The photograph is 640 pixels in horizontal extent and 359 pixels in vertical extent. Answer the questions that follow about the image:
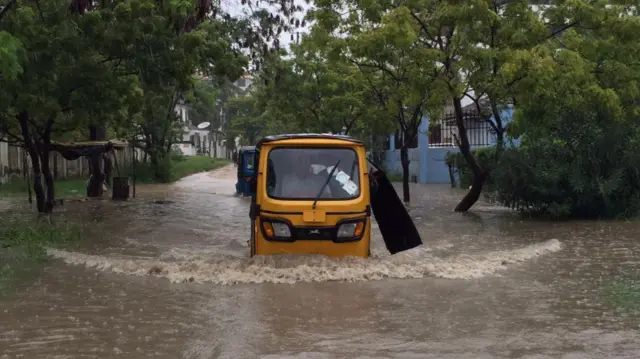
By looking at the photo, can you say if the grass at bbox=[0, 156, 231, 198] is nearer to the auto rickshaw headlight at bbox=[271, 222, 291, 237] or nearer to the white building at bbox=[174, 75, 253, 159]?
the auto rickshaw headlight at bbox=[271, 222, 291, 237]

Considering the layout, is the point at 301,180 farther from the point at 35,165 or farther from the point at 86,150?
the point at 86,150

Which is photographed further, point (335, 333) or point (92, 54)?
point (92, 54)

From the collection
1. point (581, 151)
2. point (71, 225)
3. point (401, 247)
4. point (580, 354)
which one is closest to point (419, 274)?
point (401, 247)

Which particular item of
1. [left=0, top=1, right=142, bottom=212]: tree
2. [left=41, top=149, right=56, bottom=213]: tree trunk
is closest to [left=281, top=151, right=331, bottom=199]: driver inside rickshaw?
[left=0, top=1, right=142, bottom=212]: tree

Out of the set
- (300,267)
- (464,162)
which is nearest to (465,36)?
(300,267)

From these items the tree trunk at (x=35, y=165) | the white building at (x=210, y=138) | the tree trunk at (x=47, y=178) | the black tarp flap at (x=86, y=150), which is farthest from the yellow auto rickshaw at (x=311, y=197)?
the white building at (x=210, y=138)

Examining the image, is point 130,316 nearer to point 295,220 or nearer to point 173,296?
point 173,296

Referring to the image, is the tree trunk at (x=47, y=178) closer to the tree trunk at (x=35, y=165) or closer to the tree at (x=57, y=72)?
the tree trunk at (x=35, y=165)

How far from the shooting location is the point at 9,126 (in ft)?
68.8

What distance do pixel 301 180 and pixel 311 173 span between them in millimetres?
178

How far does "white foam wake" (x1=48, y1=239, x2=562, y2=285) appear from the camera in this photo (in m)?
9.77

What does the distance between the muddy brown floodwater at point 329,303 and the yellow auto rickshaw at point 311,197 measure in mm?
262

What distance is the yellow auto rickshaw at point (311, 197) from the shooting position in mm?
9898

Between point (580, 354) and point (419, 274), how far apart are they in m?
4.02
